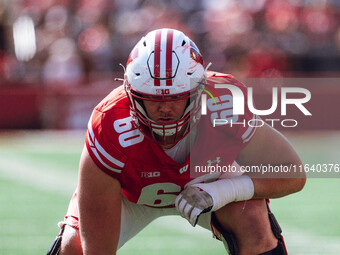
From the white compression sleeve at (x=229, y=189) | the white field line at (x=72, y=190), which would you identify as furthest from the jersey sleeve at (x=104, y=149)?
the white field line at (x=72, y=190)

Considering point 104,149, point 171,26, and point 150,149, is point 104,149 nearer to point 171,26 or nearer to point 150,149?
point 150,149

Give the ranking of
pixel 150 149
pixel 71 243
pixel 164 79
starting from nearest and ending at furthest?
1. pixel 164 79
2. pixel 150 149
3. pixel 71 243

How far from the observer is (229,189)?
327 centimetres

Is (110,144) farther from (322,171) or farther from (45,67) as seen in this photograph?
(45,67)

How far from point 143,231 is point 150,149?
2.09 metres

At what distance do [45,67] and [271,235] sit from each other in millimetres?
8197

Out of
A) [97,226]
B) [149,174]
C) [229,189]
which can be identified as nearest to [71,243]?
[97,226]

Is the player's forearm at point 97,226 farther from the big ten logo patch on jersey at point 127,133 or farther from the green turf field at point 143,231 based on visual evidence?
the green turf field at point 143,231

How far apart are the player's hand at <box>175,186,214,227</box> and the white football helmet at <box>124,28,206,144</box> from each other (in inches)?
10.1

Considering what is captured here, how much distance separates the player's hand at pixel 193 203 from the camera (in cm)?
313

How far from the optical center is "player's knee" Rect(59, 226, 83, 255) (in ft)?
11.2

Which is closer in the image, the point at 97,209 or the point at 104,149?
the point at 104,149

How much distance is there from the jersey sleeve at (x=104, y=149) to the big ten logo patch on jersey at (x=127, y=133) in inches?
1.4

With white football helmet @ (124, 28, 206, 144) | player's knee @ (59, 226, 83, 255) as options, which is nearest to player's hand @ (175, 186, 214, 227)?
white football helmet @ (124, 28, 206, 144)
